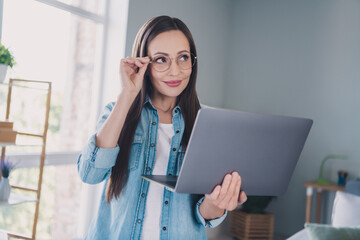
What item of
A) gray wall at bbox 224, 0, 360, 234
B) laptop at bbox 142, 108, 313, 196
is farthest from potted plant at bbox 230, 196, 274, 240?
laptop at bbox 142, 108, 313, 196

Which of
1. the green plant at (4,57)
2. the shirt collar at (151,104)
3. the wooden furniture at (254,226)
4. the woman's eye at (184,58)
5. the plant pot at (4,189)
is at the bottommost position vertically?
the wooden furniture at (254,226)

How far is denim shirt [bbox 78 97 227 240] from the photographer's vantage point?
43.8 inches

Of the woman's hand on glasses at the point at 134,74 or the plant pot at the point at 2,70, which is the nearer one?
the woman's hand on glasses at the point at 134,74

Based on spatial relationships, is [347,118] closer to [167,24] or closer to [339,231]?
[339,231]

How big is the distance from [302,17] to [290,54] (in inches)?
15.6

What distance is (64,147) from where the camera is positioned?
296 cm

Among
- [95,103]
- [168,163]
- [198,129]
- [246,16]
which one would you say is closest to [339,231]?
[168,163]

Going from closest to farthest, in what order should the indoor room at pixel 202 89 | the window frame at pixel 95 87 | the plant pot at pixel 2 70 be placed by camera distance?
the plant pot at pixel 2 70
the indoor room at pixel 202 89
the window frame at pixel 95 87

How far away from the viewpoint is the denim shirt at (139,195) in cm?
111

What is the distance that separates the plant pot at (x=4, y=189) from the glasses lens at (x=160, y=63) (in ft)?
4.16

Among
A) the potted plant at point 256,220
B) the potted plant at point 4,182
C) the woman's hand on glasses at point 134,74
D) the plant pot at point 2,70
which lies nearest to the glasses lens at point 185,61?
the woman's hand on glasses at point 134,74

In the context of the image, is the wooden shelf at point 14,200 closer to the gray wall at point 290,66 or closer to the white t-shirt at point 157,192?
the white t-shirt at point 157,192

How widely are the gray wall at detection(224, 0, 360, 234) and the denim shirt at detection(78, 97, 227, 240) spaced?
2.96 m

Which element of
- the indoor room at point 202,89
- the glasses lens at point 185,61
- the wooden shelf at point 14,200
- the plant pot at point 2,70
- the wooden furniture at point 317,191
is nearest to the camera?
the glasses lens at point 185,61
